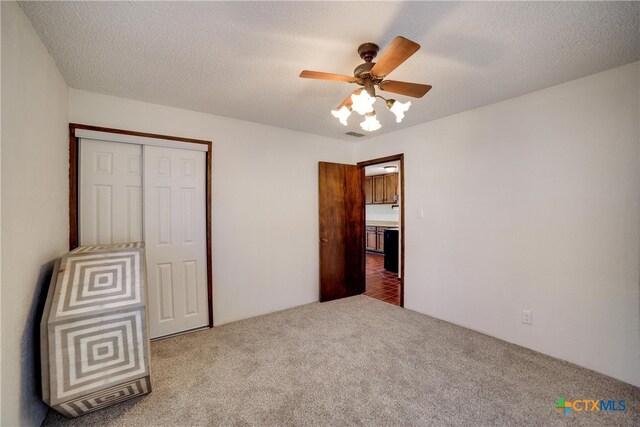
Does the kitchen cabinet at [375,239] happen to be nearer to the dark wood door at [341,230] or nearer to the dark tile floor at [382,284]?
the dark tile floor at [382,284]

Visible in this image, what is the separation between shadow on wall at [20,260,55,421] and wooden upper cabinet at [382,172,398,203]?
20.6 feet

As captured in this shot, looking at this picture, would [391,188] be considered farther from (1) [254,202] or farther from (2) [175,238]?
(2) [175,238]

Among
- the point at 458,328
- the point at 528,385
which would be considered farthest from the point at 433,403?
the point at 458,328

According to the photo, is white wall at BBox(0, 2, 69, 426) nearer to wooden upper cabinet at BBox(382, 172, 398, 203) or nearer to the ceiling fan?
the ceiling fan

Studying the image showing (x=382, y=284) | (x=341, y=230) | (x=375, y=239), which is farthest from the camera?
(x=375, y=239)

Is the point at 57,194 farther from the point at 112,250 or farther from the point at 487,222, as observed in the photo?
the point at 487,222

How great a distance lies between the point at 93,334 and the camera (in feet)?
5.50

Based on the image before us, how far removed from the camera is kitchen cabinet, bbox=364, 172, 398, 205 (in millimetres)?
6859

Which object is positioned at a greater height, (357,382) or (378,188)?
(378,188)

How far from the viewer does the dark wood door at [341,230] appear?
3.89 m

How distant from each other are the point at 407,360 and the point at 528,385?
85 centimetres

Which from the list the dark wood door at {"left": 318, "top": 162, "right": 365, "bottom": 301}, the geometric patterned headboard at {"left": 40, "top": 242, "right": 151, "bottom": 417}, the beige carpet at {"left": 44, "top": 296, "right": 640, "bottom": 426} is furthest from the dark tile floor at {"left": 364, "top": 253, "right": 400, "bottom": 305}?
the geometric patterned headboard at {"left": 40, "top": 242, "right": 151, "bottom": 417}

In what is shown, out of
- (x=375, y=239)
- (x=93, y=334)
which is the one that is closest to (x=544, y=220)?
(x=93, y=334)

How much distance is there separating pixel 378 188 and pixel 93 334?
650 centimetres
